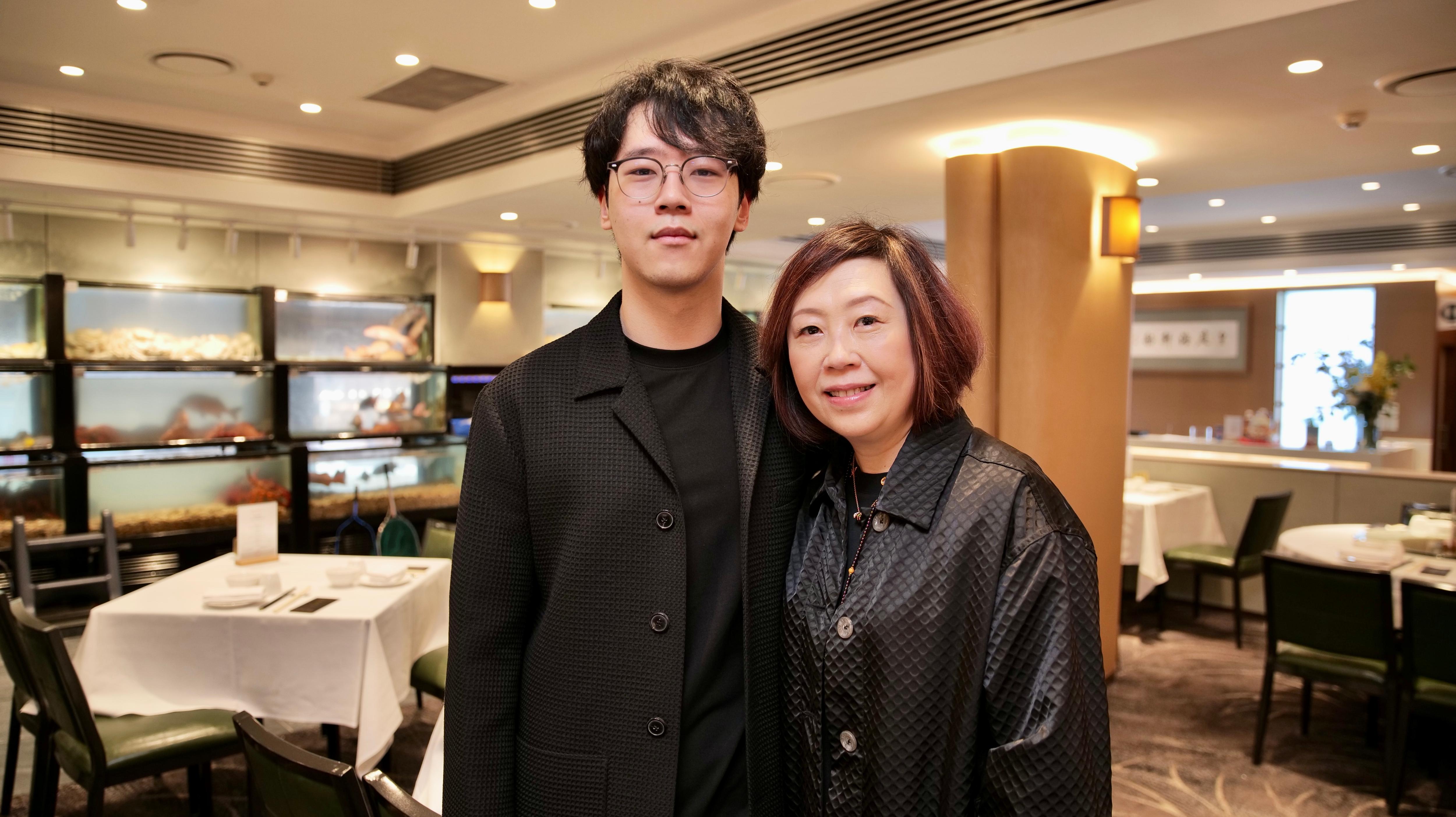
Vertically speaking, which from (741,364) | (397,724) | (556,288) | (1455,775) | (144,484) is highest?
(556,288)

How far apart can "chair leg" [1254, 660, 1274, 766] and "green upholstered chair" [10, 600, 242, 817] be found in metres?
4.16

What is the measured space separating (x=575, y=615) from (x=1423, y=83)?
3855 millimetres

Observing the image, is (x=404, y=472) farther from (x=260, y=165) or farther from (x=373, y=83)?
(x=373, y=83)

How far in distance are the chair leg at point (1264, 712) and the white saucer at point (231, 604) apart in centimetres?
424

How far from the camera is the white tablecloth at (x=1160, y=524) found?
5957 mm

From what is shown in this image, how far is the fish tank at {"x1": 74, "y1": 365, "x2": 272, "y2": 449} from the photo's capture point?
21.0 ft

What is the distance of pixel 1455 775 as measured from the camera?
13.0 feet

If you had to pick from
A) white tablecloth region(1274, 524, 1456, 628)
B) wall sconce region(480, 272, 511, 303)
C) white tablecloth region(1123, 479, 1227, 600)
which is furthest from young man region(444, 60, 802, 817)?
wall sconce region(480, 272, 511, 303)

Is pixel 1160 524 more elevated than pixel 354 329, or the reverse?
pixel 354 329

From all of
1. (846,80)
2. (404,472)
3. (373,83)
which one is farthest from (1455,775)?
(404,472)

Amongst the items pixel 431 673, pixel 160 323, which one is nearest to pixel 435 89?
pixel 160 323

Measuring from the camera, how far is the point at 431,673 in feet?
12.2

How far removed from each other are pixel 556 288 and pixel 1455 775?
25.3 feet

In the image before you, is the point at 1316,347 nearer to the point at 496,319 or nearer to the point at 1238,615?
the point at 1238,615
